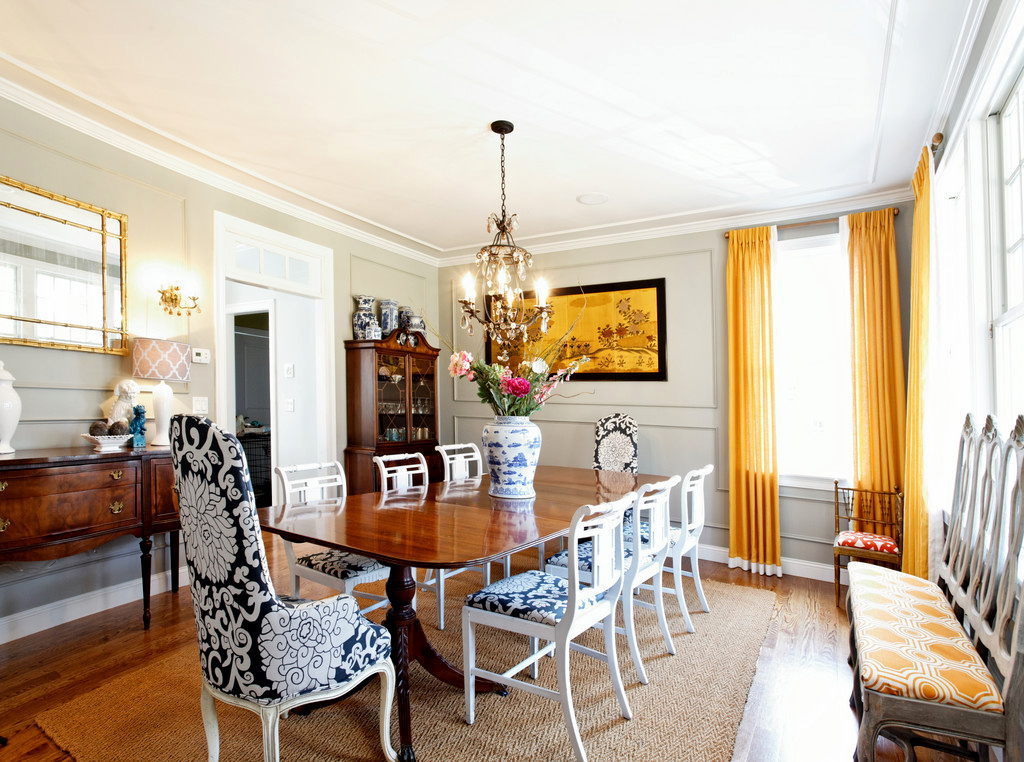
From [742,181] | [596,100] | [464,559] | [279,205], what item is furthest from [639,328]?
[464,559]

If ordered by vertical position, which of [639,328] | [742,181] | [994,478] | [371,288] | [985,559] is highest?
[742,181]

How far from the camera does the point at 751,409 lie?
13.5 feet

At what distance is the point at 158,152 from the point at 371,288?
1944 millimetres

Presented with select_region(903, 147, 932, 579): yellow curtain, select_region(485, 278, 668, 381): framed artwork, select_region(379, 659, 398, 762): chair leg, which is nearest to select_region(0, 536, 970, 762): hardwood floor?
select_region(903, 147, 932, 579): yellow curtain

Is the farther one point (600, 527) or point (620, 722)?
point (620, 722)

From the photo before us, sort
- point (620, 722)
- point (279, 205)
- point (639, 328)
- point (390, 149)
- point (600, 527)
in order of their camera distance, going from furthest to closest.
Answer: point (639, 328) → point (279, 205) → point (390, 149) → point (620, 722) → point (600, 527)

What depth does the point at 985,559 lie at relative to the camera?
171 cm

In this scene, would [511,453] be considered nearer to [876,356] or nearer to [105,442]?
A: [105,442]

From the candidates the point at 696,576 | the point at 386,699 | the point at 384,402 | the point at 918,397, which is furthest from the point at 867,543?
the point at 384,402

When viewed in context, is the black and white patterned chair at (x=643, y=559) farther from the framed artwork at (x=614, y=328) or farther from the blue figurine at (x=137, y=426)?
the blue figurine at (x=137, y=426)

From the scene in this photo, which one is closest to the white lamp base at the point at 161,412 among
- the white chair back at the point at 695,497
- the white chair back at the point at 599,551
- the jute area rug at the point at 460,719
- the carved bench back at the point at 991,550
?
the jute area rug at the point at 460,719

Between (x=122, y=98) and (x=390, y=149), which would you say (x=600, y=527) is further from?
(x=122, y=98)

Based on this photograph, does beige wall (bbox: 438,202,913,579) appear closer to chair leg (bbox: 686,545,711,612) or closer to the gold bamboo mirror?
chair leg (bbox: 686,545,711,612)

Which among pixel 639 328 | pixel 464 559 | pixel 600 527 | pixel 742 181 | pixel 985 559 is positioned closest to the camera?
pixel 464 559
